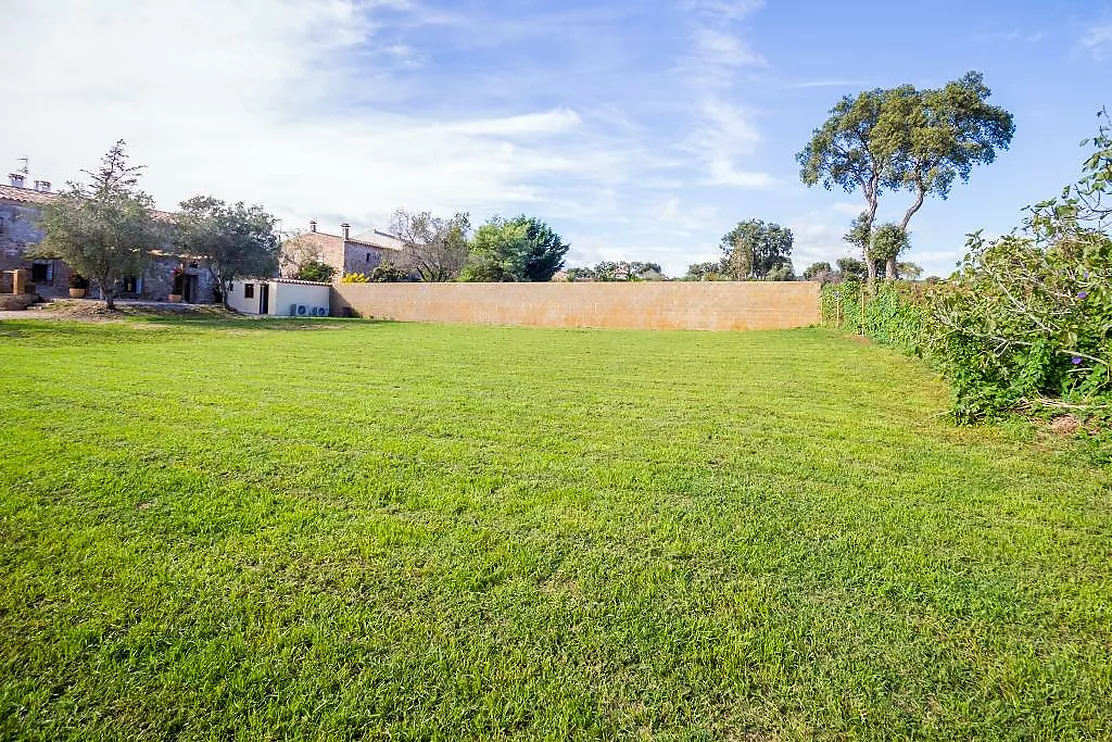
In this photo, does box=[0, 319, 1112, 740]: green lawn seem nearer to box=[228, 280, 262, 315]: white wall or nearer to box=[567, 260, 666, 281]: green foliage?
box=[228, 280, 262, 315]: white wall

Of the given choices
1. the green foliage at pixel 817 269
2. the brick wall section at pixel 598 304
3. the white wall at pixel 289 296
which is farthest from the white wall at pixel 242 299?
the green foliage at pixel 817 269

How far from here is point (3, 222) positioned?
24500 millimetres

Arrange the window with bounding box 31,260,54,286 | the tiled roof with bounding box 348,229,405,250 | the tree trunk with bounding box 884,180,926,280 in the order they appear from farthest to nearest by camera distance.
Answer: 1. the tiled roof with bounding box 348,229,405,250
2. the window with bounding box 31,260,54,286
3. the tree trunk with bounding box 884,180,926,280

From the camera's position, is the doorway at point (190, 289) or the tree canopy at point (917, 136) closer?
the tree canopy at point (917, 136)

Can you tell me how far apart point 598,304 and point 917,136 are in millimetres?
16124

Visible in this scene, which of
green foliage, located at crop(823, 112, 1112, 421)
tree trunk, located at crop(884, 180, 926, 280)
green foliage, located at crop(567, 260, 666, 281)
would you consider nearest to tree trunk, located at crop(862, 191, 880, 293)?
tree trunk, located at crop(884, 180, 926, 280)

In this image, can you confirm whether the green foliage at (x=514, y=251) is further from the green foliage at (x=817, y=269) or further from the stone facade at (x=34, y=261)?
the green foliage at (x=817, y=269)

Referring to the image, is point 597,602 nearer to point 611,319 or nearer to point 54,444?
point 54,444

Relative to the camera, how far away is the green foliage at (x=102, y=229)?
1756cm

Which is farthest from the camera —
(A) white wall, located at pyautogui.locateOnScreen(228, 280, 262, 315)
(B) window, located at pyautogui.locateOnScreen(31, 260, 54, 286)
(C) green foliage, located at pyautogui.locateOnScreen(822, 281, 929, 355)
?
(A) white wall, located at pyautogui.locateOnScreen(228, 280, 262, 315)

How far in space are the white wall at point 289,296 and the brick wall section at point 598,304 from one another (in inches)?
44.2

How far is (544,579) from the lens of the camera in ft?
7.47

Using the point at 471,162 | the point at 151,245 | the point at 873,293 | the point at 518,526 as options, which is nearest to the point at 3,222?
the point at 151,245

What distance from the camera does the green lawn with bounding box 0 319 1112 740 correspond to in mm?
1600
